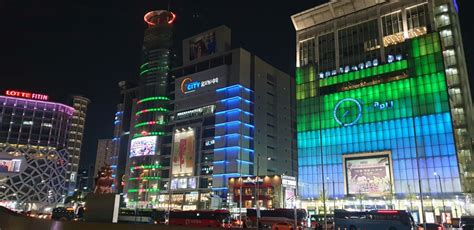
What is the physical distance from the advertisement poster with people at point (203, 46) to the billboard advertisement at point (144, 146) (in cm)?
3063

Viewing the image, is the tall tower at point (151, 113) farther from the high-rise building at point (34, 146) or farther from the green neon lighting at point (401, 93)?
the green neon lighting at point (401, 93)

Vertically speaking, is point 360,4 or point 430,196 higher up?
point 360,4

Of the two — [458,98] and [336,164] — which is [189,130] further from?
[458,98]

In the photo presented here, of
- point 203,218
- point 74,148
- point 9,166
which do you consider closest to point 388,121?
point 203,218

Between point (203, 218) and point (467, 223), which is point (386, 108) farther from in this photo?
point (203, 218)

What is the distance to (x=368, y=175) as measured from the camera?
8212 centimetres

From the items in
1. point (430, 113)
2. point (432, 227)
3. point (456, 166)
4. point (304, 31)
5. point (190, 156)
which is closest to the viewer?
point (432, 227)

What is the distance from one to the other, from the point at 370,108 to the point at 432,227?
4148 cm

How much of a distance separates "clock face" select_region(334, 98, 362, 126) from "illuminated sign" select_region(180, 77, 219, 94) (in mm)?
39832

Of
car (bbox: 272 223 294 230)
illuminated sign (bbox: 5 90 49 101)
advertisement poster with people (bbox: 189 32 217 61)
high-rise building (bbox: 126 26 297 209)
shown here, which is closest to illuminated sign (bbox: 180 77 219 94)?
high-rise building (bbox: 126 26 297 209)

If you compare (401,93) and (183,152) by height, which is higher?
(401,93)

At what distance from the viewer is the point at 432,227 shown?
47906 mm

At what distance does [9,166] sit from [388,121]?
109860 millimetres

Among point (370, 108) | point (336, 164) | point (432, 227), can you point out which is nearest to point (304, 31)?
point (370, 108)
